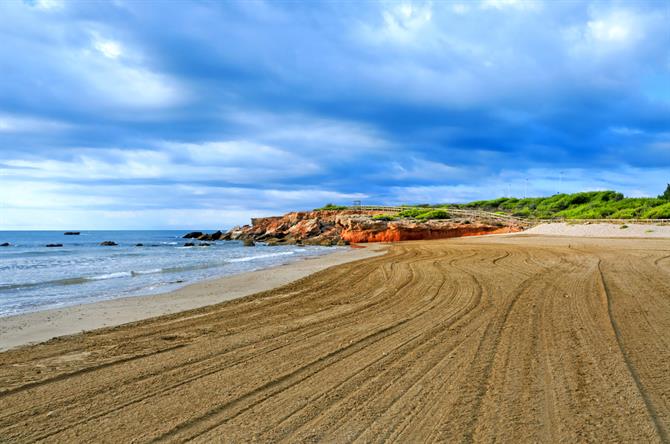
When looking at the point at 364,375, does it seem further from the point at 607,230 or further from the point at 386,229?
the point at 386,229

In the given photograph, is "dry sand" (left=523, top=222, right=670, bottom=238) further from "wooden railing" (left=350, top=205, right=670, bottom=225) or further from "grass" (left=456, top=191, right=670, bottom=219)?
"grass" (left=456, top=191, right=670, bottom=219)

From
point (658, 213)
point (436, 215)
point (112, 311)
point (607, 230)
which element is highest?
point (436, 215)

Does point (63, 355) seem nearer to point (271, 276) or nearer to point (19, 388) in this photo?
point (19, 388)

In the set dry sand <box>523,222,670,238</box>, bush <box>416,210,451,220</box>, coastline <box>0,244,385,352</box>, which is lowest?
coastline <box>0,244,385,352</box>

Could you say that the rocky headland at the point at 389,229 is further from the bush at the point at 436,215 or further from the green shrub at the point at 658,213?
the green shrub at the point at 658,213

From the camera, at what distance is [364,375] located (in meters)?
5.07

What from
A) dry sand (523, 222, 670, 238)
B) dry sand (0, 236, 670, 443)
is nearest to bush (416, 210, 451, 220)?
dry sand (523, 222, 670, 238)

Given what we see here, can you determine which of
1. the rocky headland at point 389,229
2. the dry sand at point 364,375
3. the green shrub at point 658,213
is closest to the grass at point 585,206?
the green shrub at point 658,213

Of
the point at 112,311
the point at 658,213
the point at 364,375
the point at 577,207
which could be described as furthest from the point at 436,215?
the point at 364,375

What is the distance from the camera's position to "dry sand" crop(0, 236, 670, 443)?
380 cm

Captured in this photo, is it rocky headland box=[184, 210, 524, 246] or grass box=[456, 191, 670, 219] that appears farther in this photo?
rocky headland box=[184, 210, 524, 246]

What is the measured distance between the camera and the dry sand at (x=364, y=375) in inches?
150

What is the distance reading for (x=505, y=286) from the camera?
11.2 metres

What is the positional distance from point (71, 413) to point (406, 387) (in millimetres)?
3411
